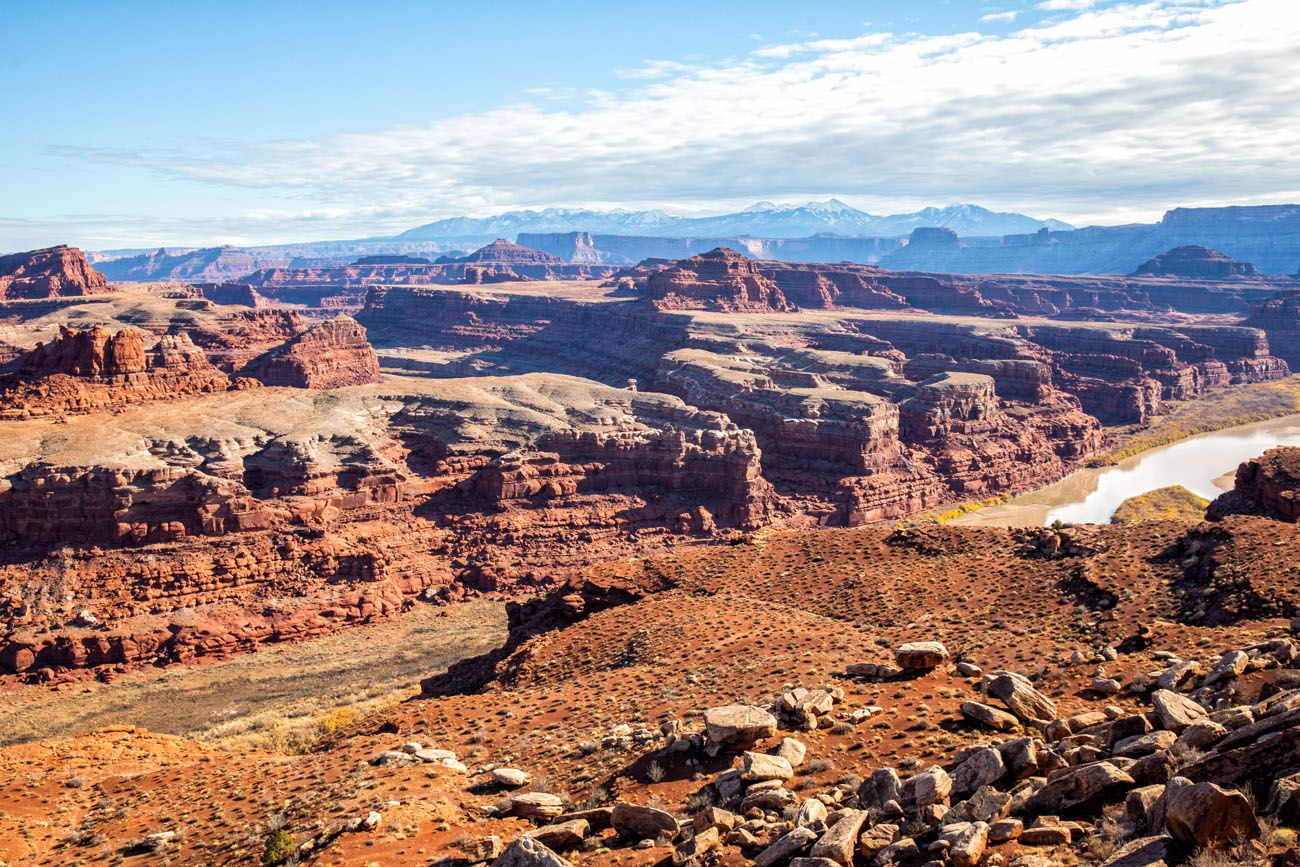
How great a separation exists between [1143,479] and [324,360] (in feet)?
288

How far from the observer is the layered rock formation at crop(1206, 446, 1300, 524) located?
37.2 meters

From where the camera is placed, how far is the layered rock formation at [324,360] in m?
102

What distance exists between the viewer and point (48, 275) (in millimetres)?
151625

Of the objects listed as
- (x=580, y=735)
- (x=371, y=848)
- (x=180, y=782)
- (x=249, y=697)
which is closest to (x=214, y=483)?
(x=249, y=697)

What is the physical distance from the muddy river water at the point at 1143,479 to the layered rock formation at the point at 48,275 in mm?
135975

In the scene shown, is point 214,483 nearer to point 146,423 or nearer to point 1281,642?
point 146,423

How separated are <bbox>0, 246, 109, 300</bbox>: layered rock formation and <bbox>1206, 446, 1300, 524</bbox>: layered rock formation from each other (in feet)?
501

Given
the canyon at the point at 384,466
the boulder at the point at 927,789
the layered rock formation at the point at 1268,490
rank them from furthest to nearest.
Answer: the canyon at the point at 384,466
the layered rock formation at the point at 1268,490
the boulder at the point at 927,789

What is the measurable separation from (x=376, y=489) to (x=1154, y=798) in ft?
164

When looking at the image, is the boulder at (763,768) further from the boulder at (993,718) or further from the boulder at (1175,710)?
the boulder at (1175,710)

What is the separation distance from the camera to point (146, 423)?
5394 centimetres

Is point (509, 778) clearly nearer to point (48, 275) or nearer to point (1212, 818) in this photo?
point (1212, 818)

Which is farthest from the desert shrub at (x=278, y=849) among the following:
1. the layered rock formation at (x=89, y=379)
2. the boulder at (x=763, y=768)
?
the layered rock formation at (x=89, y=379)

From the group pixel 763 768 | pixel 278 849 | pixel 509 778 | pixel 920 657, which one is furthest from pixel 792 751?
pixel 278 849
